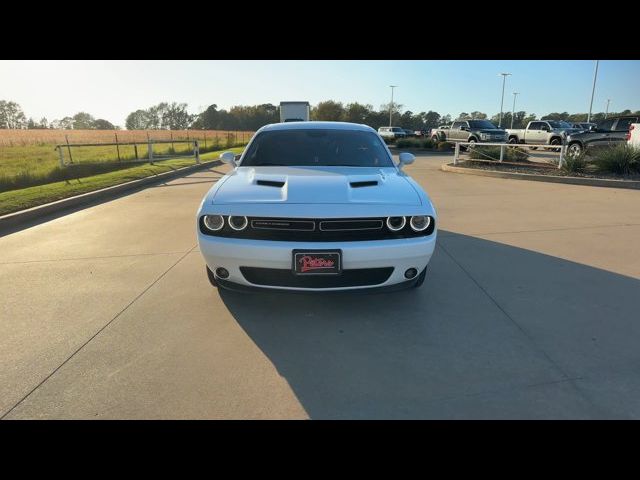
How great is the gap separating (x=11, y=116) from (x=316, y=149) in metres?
126

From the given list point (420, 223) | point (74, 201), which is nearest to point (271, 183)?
point (420, 223)

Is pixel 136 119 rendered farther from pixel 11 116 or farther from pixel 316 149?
pixel 316 149

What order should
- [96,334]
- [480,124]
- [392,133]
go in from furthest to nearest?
[392,133] → [480,124] → [96,334]

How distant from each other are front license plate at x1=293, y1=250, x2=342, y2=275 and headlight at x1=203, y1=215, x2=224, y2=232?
693 mm

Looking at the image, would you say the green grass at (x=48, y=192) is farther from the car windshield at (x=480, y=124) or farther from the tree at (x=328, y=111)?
the tree at (x=328, y=111)

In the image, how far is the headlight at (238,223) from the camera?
3.04 meters

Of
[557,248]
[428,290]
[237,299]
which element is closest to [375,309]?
[428,290]

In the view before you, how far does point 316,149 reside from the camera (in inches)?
172

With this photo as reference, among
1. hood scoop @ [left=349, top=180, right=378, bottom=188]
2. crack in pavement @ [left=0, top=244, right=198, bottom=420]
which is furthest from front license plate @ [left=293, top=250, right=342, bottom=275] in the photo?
crack in pavement @ [left=0, top=244, right=198, bottom=420]

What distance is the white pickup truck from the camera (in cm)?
2130

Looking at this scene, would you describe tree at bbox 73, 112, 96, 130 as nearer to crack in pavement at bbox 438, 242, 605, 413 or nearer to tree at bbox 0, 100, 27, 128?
tree at bbox 0, 100, 27, 128

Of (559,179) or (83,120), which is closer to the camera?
(559,179)

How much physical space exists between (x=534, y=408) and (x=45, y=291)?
4206 millimetres
